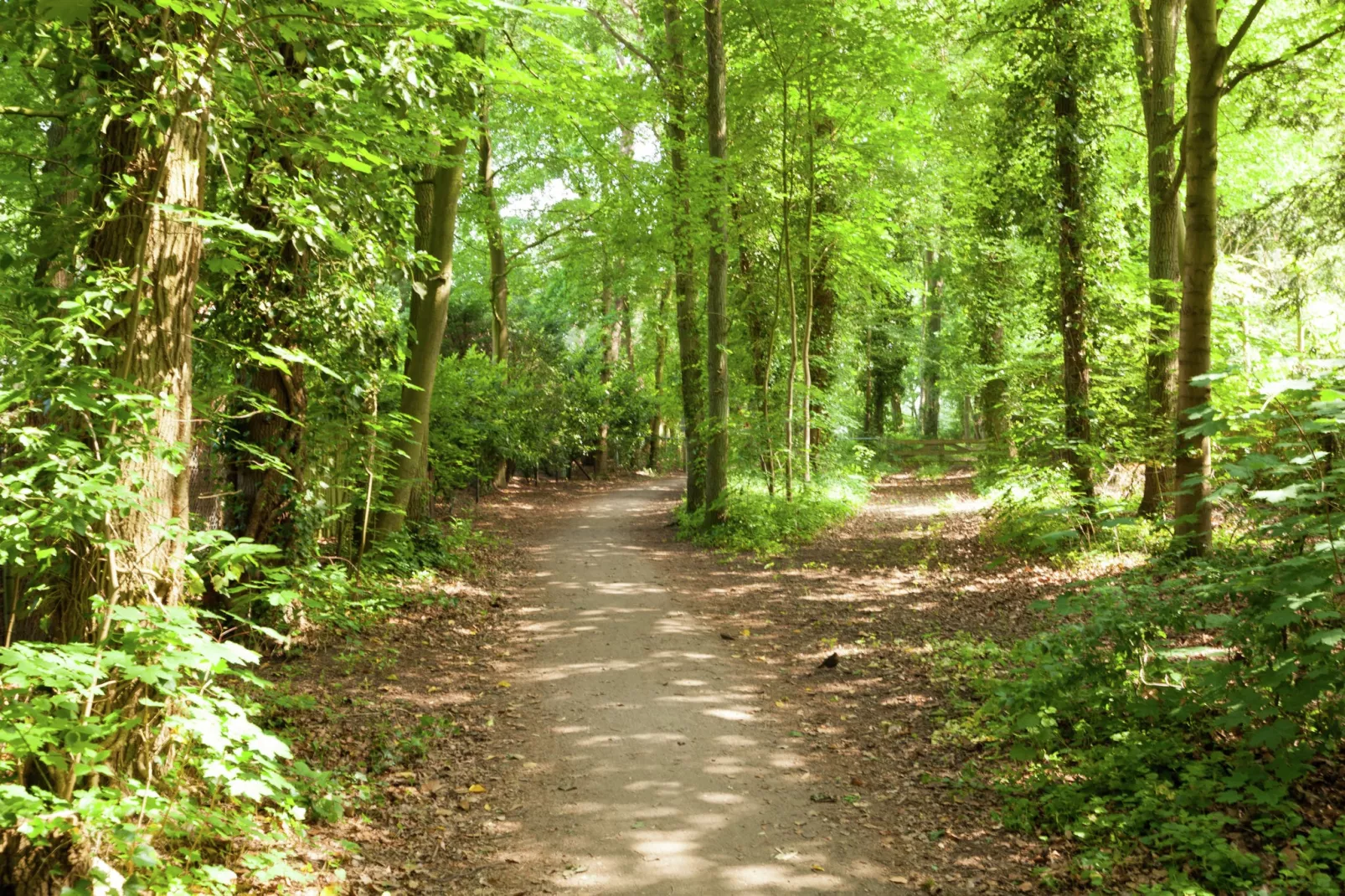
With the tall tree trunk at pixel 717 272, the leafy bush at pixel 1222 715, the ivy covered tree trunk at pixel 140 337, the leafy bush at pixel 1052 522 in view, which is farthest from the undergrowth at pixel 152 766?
the tall tree trunk at pixel 717 272

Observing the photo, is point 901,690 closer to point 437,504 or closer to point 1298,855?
point 1298,855

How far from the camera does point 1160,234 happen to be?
11.8 meters

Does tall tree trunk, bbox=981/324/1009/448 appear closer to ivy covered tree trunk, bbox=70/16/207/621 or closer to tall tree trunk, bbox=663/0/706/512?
tall tree trunk, bbox=663/0/706/512

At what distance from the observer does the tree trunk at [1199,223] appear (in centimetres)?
788

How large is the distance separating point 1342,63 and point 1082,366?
5.04 m

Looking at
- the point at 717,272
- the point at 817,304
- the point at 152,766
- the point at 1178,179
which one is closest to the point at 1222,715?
the point at 152,766

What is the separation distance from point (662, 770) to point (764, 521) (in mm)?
9736

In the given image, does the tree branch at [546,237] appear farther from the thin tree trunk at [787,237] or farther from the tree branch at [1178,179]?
the tree branch at [1178,179]

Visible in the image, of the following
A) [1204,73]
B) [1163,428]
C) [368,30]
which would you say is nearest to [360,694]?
[368,30]

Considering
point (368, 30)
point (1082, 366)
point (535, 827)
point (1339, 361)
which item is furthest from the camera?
point (1082, 366)

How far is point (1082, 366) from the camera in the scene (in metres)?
12.5

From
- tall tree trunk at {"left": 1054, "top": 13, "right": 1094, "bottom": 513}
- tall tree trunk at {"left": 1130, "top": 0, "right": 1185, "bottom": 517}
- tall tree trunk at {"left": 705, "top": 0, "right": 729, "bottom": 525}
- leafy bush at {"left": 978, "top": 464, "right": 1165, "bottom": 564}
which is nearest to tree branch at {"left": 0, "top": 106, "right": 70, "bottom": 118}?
leafy bush at {"left": 978, "top": 464, "right": 1165, "bottom": 564}

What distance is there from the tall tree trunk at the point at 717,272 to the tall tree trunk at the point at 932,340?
615 inches

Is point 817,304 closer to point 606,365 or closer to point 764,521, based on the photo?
point 764,521
